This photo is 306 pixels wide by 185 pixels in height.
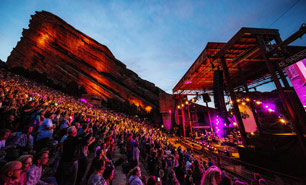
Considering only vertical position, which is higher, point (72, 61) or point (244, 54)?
point (72, 61)

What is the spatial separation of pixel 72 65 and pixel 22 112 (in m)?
35.4

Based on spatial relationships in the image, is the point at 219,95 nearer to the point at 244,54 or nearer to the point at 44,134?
the point at 244,54

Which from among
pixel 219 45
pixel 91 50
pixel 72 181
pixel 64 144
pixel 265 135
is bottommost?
pixel 72 181

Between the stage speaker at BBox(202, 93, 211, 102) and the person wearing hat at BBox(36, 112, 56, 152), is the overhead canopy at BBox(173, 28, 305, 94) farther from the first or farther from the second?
the person wearing hat at BBox(36, 112, 56, 152)

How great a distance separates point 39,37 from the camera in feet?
104

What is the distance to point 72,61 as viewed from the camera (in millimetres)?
32656

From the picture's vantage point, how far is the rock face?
3050cm

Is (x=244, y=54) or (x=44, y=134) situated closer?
(x=44, y=134)

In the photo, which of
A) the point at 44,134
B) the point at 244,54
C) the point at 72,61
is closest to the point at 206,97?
the point at 244,54

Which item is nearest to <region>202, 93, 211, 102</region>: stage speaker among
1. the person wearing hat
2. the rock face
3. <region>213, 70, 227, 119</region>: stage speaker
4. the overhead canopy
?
the overhead canopy

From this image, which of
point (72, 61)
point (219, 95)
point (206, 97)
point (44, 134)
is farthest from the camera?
point (72, 61)

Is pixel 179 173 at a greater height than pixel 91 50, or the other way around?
pixel 91 50

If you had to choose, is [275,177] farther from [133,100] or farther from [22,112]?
[133,100]

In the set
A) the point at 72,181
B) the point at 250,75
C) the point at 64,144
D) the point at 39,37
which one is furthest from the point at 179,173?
the point at 39,37
